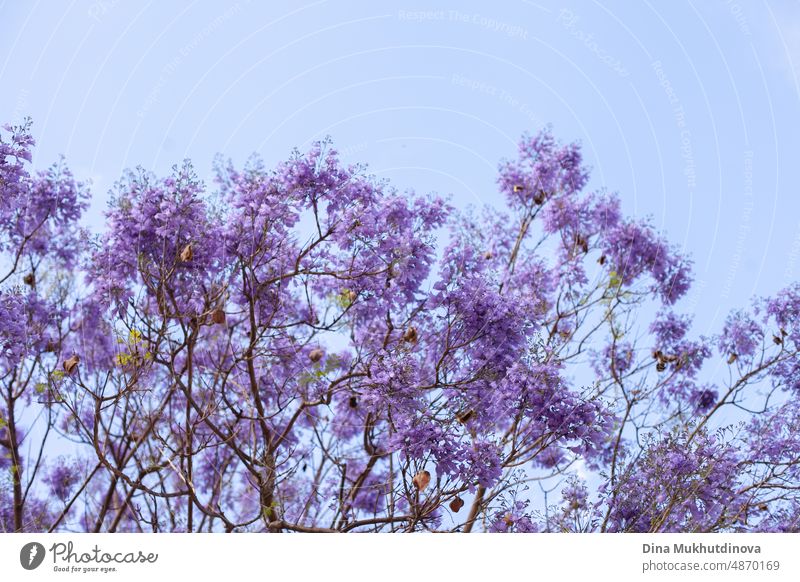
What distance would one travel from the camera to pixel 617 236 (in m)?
7.93

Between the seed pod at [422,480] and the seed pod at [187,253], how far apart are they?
2235 mm

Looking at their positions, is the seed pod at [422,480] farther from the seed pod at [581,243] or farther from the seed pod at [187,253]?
the seed pod at [581,243]

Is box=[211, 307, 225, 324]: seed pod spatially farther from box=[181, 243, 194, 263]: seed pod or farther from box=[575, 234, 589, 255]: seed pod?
box=[575, 234, 589, 255]: seed pod

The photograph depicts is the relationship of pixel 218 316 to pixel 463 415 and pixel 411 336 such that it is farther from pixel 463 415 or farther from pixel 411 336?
pixel 463 415

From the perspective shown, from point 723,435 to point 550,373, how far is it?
187cm

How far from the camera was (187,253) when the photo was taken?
5676 millimetres
